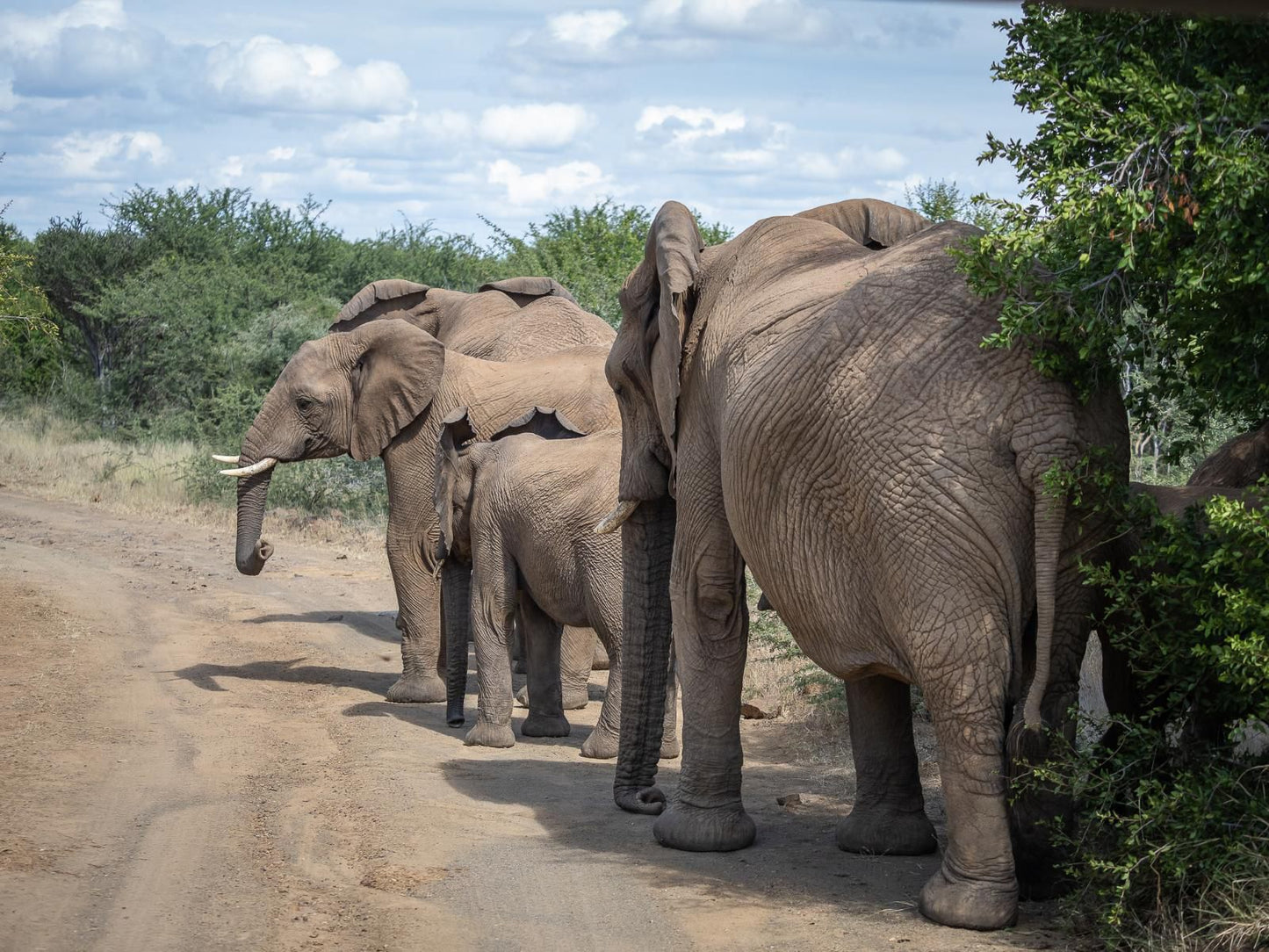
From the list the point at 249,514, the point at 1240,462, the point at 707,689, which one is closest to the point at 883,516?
the point at 1240,462

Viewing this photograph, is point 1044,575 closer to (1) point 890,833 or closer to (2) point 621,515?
(1) point 890,833

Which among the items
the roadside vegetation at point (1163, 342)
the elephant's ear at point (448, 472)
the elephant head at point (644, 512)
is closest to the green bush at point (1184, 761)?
the roadside vegetation at point (1163, 342)

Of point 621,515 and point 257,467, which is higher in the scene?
point 257,467

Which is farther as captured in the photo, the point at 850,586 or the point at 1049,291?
the point at 850,586

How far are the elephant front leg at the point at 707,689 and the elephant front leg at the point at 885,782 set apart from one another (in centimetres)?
46

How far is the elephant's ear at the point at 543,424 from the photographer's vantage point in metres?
9.32

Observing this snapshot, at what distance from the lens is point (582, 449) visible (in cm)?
859

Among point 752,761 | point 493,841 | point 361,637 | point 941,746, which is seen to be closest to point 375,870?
point 493,841

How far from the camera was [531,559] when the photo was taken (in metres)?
8.50

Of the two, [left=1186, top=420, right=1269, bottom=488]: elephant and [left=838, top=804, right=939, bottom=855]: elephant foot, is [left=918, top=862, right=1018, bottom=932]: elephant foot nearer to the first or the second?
[left=838, top=804, right=939, bottom=855]: elephant foot

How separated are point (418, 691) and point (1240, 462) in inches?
250

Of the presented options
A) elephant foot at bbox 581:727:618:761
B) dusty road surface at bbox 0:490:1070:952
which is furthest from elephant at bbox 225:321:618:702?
elephant foot at bbox 581:727:618:761

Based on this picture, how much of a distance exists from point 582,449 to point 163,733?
2.85 m

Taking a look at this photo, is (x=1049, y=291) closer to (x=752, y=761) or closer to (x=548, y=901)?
(x=548, y=901)
